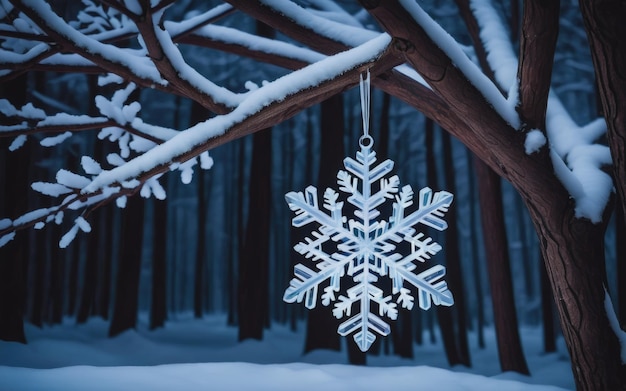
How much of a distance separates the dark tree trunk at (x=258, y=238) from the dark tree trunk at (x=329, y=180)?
0.80 m

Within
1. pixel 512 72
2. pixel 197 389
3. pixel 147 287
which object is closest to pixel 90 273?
pixel 197 389

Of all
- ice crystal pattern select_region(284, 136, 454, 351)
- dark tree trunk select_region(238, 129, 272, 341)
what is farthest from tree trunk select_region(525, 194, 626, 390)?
dark tree trunk select_region(238, 129, 272, 341)

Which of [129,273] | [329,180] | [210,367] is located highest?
[329,180]

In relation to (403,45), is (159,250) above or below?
below

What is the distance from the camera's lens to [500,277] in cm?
484

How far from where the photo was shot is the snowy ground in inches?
123

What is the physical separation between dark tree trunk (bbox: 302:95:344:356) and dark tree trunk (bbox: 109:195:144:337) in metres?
2.62

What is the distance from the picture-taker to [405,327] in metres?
8.34

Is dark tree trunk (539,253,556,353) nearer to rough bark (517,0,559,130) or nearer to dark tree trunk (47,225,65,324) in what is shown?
rough bark (517,0,559,130)

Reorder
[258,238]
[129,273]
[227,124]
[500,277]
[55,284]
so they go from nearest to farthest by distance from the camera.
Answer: [227,124]
[500,277]
[258,238]
[129,273]
[55,284]

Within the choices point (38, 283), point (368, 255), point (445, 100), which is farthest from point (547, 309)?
point (38, 283)

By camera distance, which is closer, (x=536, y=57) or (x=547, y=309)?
(x=536, y=57)

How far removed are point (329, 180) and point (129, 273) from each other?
10.5ft

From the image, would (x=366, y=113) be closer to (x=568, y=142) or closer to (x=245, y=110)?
(x=245, y=110)
